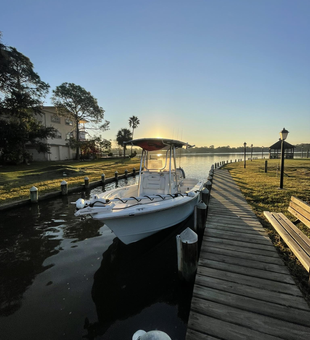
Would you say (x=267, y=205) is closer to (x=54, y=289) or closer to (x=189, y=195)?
(x=189, y=195)

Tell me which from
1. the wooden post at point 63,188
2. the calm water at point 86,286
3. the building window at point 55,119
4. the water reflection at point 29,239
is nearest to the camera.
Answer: the calm water at point 86,286

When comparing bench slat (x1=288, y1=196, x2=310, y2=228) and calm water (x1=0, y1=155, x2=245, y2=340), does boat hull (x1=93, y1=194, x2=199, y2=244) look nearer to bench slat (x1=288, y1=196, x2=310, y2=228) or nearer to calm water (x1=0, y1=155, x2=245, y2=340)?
calm water (x1=0, y1=155, x2=245, y2=340)

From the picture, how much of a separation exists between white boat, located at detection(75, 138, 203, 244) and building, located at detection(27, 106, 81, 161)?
30.4m

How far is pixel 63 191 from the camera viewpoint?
10.9 metres

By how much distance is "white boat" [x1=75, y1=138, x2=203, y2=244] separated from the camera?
4.50 m

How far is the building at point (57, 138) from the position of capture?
104ft

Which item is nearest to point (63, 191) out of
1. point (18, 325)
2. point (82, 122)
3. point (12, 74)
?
point (18, 325)

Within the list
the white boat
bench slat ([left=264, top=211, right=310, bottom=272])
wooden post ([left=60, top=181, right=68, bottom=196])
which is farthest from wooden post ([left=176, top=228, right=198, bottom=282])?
wooden post ([left=60, top=181, right=68, bottom=196])

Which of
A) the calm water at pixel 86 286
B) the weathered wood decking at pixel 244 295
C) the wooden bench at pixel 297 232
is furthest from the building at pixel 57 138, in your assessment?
the wooden bench at pixel 297 232

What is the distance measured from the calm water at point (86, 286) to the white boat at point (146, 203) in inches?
29.2

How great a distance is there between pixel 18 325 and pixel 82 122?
4313 cm

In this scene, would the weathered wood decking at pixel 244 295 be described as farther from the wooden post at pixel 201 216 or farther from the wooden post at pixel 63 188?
the wooden post at pixel 63 188

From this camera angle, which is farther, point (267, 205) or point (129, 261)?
point (267, 205)

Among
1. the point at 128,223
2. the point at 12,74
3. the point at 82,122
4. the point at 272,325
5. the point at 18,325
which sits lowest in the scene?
the point at 18,325
